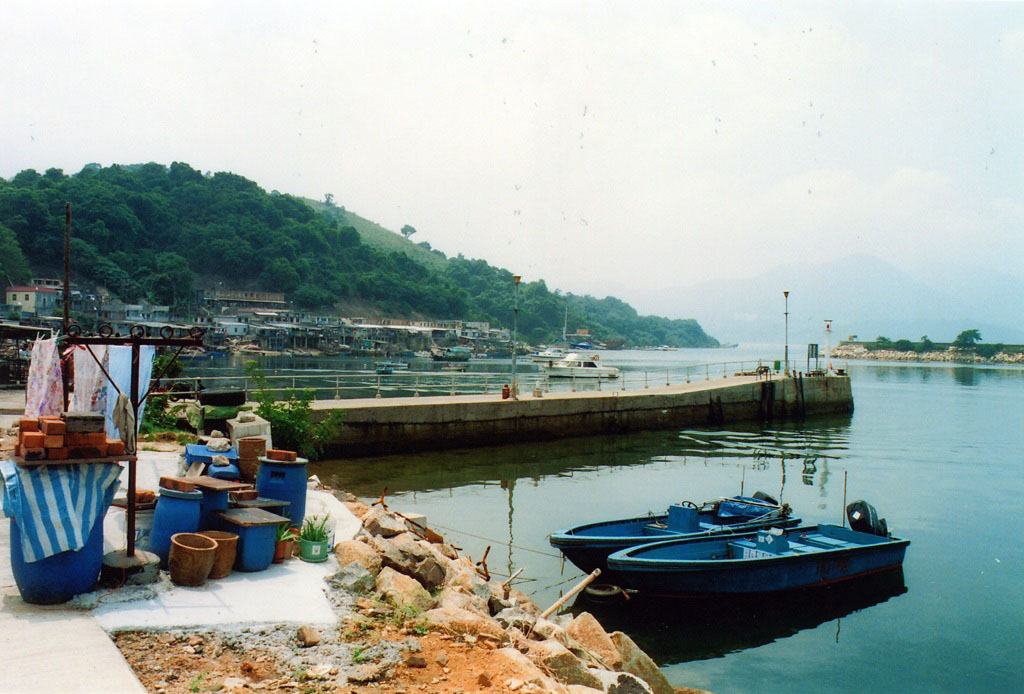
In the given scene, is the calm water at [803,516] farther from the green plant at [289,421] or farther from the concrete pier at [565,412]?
the green plant at [289,421]

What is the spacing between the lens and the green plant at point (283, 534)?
7727 millimetres

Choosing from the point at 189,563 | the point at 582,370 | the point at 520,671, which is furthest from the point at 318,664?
the point at 582,370

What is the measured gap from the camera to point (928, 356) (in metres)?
170

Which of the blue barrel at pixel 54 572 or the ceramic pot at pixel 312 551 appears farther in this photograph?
the ceramic pot at pixel 312 551

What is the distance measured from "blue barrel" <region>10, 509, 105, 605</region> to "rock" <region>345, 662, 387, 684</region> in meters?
2.51

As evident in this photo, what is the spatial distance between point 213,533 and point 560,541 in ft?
23.6

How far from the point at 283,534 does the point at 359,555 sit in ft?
2.79

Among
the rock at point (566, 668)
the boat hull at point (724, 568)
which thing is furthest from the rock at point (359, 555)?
the boat hull at point (724, 568)

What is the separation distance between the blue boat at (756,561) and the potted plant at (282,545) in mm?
5935

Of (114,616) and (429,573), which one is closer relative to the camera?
(114,616)

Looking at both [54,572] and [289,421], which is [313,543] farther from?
[289,421]

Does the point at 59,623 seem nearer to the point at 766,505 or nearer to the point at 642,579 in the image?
the point at 642,579

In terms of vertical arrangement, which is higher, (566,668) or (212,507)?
(212,507)

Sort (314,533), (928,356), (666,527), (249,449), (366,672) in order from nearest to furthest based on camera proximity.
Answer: (366,672)
(314,533)
(249,449)
(666,527)
(928,356)
